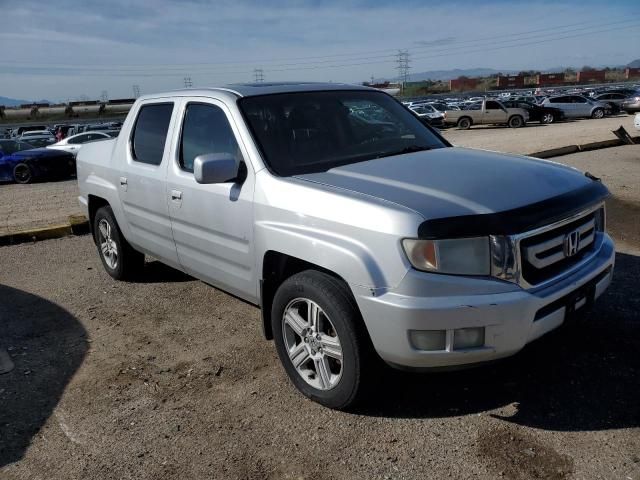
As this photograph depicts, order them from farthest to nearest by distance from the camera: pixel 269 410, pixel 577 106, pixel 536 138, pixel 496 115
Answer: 1. pixel 577 106
2. pixel 496 115
3. pixel 536 138
4. pixel 269 410

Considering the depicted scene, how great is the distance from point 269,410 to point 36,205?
10.3 metres

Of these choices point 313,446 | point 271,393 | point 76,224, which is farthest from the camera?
point 76,224

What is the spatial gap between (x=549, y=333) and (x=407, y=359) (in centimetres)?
80

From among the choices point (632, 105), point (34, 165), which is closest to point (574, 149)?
point (34, 165)

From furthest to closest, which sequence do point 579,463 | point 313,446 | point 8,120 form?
point 8,120 < point 313,446 < point 579,463

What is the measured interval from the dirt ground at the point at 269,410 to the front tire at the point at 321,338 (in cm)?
15

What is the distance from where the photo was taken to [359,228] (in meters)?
2.93

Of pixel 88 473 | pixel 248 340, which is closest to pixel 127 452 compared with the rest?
pixel 88 473

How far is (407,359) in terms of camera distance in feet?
9.46

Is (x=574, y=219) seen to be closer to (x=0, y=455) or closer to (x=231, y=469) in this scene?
(x=231, y=469)

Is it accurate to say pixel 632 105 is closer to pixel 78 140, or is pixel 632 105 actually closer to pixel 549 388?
pixel 78 140

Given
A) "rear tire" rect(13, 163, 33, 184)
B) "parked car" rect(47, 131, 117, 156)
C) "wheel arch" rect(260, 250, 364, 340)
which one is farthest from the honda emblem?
"parked car" rect(47, 131, 117, 156)

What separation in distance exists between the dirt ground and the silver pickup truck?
1.16ft

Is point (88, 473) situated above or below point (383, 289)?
below
